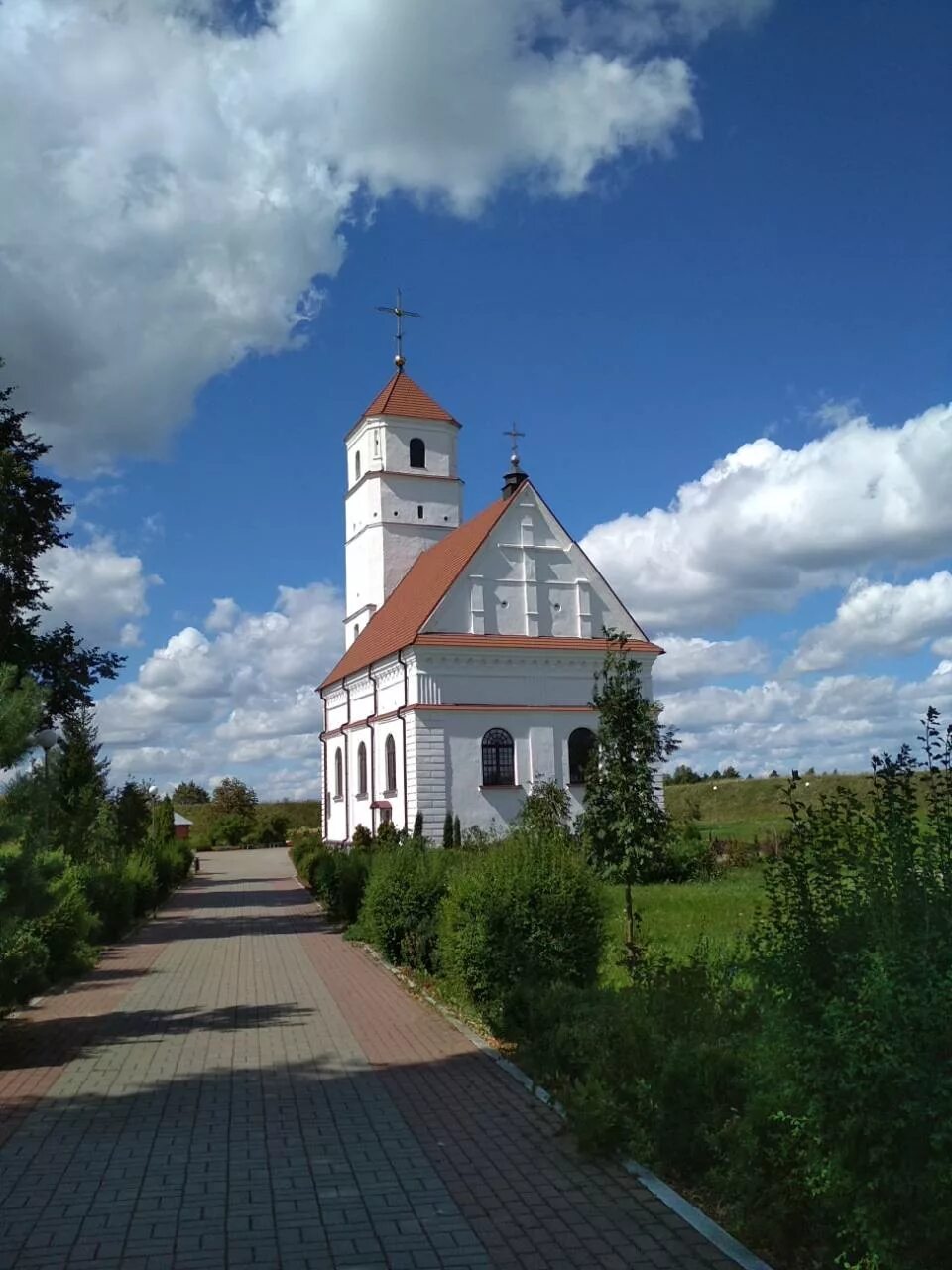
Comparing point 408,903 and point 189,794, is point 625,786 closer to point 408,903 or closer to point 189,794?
point 408,903

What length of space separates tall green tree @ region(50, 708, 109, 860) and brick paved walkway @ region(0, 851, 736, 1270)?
31.0ft

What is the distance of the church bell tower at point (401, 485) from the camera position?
44.0m

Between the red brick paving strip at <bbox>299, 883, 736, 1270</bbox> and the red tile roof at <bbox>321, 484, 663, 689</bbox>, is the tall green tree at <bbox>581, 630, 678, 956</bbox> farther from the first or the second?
the red tile roof at <bbox>321, 484, 663, 689</bbox>

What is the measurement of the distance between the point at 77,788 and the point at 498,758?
1370cm

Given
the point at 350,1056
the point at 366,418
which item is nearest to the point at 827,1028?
the point at 350,1056

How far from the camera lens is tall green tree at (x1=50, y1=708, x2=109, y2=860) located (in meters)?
21.9

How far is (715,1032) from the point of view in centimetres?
693

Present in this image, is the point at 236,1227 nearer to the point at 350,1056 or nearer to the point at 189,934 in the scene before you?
the point at 350,1056

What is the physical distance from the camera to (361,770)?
4041 cm

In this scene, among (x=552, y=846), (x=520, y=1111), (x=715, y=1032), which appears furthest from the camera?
(x=552, y=846)

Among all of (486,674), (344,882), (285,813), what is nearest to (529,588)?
(486,674)

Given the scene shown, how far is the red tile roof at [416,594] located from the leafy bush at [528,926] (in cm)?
2199

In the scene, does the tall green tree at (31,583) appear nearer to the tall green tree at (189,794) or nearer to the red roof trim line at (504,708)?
the red roof trim line at (504,708)

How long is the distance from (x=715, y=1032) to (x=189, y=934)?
16916 millimetres
